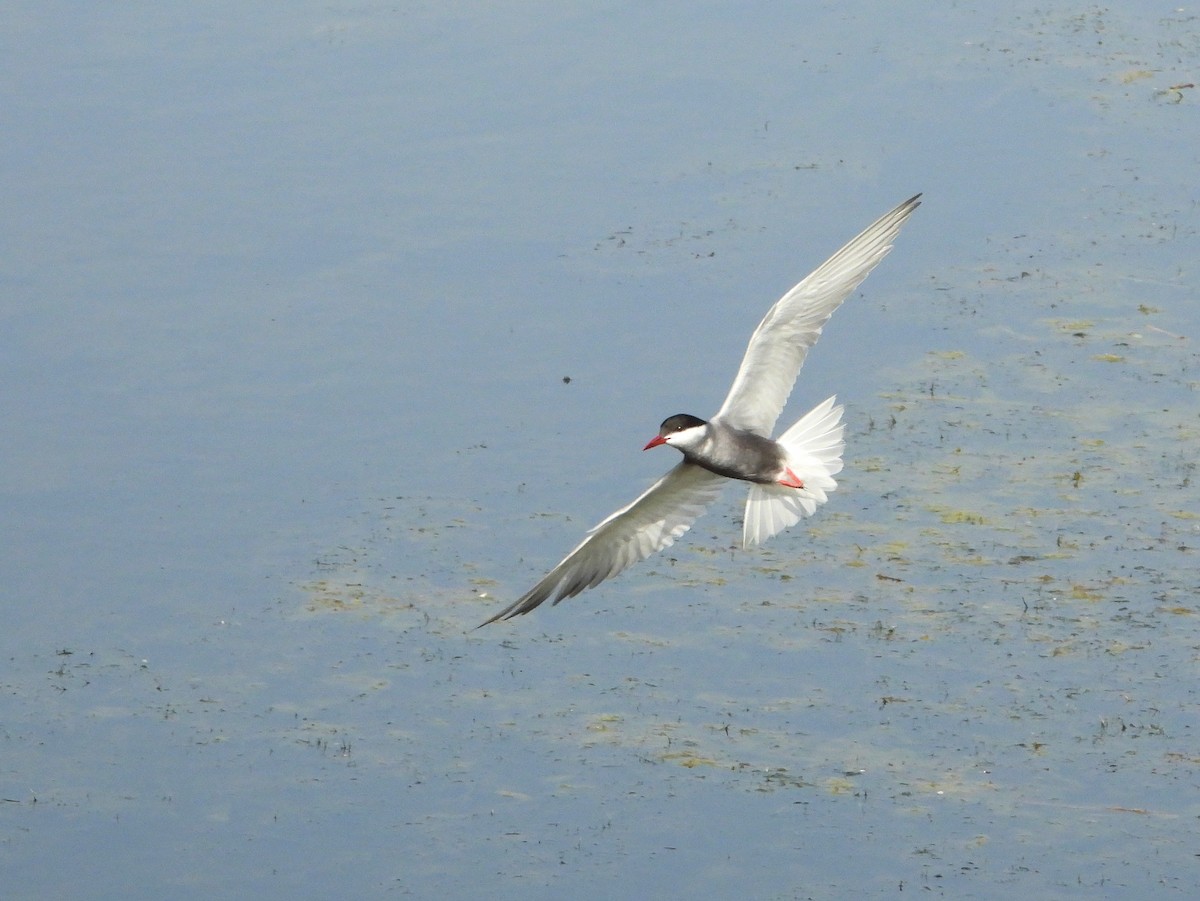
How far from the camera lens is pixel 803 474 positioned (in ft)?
25.8

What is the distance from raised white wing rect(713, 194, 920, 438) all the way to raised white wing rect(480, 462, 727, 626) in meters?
0.26

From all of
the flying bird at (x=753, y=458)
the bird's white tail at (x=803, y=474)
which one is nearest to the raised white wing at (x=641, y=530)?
the flying bird at (x=753, y=458)

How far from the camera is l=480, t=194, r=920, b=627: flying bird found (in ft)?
25.5

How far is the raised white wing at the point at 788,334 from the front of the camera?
8.12 metres

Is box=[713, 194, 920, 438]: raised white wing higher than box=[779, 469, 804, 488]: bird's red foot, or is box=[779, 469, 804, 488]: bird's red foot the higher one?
box=[713, 194, 920, 438]: raised white wing

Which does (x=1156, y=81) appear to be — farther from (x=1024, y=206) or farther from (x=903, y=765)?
(x=903, y=765)

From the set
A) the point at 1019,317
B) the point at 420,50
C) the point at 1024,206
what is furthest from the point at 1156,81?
the point at 420,50

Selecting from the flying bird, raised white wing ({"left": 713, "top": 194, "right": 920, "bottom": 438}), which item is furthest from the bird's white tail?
raised white wing ({"left": 713, "top": 194, "right": 920, "bottom": 438})

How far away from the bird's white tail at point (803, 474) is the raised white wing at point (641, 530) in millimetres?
175

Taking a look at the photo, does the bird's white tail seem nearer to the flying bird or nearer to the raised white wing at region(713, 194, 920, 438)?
the flying bird

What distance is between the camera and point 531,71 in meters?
14.9

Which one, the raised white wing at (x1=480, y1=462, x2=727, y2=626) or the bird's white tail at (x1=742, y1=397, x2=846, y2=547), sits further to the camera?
the bird's white tail at (x1=742, y1=397, x2=846, y2=547)

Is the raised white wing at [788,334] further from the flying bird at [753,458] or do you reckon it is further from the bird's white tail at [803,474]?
the bird's white tail at [803,474]

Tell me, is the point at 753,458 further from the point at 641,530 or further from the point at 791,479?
the point at 641,530
